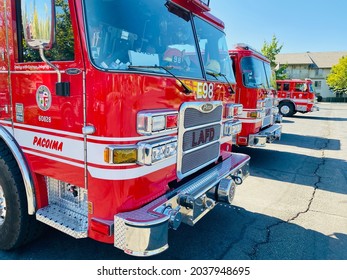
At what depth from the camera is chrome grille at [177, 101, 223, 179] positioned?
2.68 m

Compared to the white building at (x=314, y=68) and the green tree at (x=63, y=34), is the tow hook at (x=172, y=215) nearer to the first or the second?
the green tree at (x=63, y=34)

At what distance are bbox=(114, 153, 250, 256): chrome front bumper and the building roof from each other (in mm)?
60793

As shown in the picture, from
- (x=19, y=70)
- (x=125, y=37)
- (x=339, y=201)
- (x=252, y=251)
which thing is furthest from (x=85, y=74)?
(x=339, y=201)

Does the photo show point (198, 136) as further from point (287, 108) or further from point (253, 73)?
point (287, 108)

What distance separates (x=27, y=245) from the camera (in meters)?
3.04

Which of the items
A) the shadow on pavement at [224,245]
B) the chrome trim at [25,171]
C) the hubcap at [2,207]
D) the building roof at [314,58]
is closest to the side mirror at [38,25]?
the chrome trim at [25,171]

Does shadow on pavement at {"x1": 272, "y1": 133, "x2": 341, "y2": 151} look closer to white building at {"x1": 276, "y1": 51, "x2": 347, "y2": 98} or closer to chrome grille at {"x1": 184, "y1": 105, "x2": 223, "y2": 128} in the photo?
chrome grille at {"x1": 184, "y1": 105, "x2": 223, "y2": 128}

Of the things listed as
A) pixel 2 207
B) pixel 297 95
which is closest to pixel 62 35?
pixel 2 207

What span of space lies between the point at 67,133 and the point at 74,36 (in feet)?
2.39

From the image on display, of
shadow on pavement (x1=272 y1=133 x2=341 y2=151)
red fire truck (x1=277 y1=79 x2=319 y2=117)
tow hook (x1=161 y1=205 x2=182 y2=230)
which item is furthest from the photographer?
red fire truck (x1=277 y1=79 x2=319 y2=117)

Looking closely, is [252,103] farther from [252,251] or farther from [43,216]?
[43,216]

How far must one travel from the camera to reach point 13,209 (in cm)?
273

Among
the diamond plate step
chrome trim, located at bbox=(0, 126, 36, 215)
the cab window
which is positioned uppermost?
the cab window

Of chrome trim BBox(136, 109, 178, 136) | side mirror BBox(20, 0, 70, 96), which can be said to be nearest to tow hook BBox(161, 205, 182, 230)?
chrome trim BBox(136, 109, 178, 136)
